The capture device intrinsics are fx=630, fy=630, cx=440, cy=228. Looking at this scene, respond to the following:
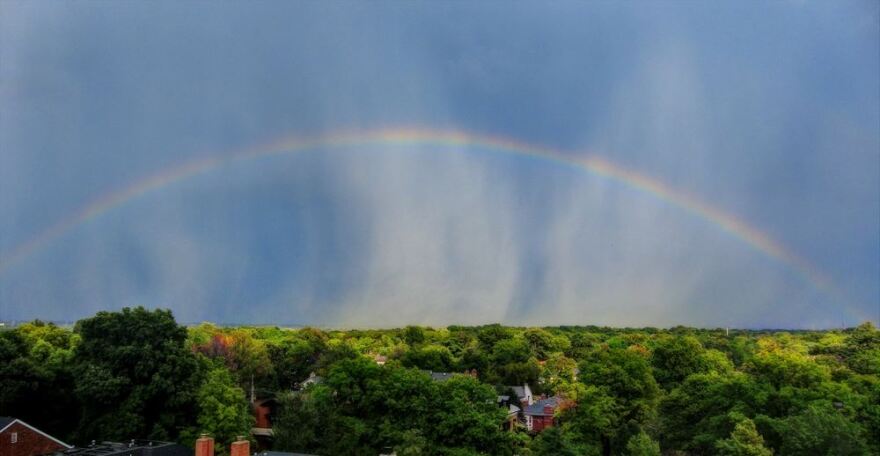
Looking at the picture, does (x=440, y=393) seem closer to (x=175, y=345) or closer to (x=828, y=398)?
(x=175, y=345)

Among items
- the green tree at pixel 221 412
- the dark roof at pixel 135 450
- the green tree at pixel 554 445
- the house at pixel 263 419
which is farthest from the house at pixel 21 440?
the green tree at pixel 554 445

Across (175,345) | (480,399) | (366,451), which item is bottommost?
(366,451)

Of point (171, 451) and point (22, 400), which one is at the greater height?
point (22, 400)

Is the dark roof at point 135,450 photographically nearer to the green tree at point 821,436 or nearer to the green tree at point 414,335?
the green tree at point 821,436

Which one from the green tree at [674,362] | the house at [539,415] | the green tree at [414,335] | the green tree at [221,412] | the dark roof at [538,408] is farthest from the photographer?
the green tree at [414,335]

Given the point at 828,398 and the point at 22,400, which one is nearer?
the point at 828,398

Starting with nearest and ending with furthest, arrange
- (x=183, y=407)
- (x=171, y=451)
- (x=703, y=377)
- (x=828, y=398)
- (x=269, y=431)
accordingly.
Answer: (x=171, y=451), (x=828, y=398), (x=183, y=407), (x=703, y=377), (x=269, y=431)

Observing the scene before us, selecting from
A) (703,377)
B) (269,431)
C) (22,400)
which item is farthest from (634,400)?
(22,400)
